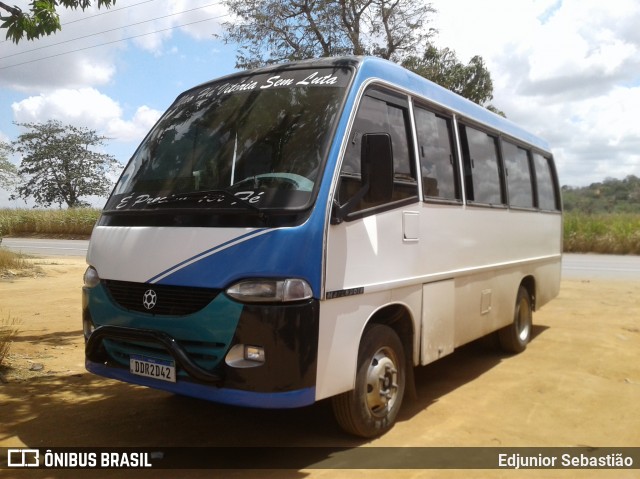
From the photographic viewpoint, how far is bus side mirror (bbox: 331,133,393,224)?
4133 mm

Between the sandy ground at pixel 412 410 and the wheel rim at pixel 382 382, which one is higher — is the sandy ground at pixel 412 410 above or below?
below

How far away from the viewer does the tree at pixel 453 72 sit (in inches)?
628

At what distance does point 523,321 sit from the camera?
26.8ft

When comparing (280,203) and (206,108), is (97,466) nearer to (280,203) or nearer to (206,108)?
(280,203)

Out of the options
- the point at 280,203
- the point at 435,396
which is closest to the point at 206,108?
the point at 280,203

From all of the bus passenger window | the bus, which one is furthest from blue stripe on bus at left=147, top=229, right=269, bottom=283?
the bus passenger window

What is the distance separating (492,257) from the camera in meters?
6.82

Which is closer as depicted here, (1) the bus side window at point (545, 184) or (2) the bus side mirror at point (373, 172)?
(2) the bus side mirror at point (373, 172)

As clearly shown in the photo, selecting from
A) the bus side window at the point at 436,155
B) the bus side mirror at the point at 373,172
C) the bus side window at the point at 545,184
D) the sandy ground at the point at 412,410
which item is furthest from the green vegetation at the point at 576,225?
the bus side mirror at the point at 373,172

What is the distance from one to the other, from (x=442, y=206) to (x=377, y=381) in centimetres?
183

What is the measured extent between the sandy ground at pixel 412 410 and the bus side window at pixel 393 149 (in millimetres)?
1857

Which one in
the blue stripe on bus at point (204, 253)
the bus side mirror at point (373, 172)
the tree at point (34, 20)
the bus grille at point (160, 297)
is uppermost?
the tree at point (34, 20)

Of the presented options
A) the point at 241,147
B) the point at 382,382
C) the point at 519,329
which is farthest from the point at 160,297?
the point at 519,329

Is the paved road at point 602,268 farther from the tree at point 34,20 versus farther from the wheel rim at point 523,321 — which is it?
the tree at point 34,20
